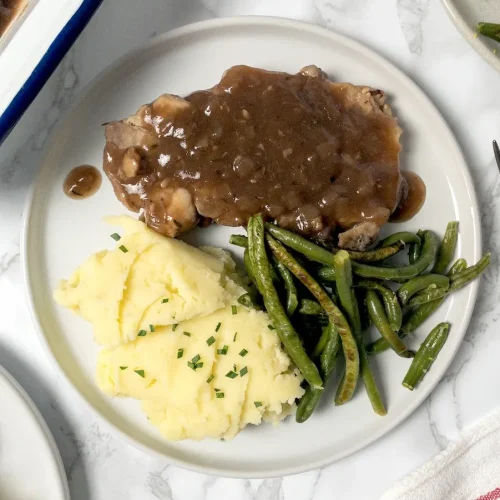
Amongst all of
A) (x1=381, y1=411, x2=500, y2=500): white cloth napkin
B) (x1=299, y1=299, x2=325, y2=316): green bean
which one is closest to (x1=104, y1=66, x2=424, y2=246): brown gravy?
(x1=299, y1=299, x2=325, y2=316): green bean

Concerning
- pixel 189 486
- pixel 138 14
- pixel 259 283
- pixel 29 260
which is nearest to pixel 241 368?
pixel 259 283

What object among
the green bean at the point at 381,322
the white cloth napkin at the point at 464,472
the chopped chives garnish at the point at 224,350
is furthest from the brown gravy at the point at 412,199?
the white cloth napkin at the point at 464,472

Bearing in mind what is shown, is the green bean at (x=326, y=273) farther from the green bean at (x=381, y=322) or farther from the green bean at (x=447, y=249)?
the green bean at (x=447, y=249)

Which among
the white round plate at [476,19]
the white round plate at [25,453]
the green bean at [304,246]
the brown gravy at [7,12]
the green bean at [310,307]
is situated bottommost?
the white round plate at [25,453]

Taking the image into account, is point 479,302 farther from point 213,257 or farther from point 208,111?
point 208,111

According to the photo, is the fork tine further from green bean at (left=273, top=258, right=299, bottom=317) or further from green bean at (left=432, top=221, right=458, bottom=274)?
green bean at (left=273, top=258, right=299, bottom=317)

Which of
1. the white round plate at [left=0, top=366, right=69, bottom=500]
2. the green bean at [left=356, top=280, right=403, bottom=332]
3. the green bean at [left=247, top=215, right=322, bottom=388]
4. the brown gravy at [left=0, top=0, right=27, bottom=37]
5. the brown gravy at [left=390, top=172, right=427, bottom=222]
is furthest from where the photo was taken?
the white round plate at [left=0, top=366, right=69, bottom=500]

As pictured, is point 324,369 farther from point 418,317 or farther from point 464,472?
point 464,472
